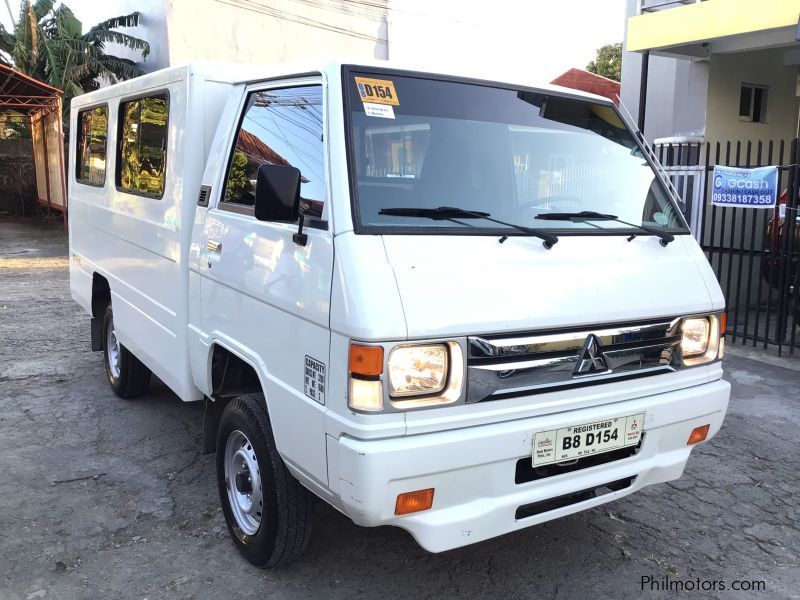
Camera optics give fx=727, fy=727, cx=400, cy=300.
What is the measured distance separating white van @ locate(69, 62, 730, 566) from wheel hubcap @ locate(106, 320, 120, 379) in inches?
76.0

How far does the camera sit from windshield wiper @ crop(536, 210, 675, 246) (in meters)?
3.18

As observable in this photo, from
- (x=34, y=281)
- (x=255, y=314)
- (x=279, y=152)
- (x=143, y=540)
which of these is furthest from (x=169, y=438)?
(x=34, y=281)

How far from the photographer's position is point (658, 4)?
1038cm

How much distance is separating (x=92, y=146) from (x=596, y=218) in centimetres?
427

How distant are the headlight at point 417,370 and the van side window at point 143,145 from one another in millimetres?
2273

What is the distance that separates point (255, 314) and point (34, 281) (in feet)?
31.3

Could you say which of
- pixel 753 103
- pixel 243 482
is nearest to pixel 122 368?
pixel 243 482

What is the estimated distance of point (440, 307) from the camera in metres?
2.54

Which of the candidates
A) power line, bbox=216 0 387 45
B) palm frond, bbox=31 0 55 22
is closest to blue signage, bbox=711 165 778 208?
power line, bbox=216 0 387 45

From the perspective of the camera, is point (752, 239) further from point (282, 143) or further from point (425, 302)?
point (425, 302)

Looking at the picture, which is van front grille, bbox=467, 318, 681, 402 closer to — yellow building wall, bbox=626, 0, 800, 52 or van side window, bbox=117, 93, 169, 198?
van side window, bbox=117, 93, 169, 198

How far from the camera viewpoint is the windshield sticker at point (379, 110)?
2.93 meters

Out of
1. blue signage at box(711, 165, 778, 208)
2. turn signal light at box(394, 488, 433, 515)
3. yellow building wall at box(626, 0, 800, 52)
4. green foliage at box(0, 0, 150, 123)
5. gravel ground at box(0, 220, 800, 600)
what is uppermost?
green foliage at box(0, 0, 150, 123)

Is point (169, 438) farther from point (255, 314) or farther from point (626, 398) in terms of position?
point (626, 398)
